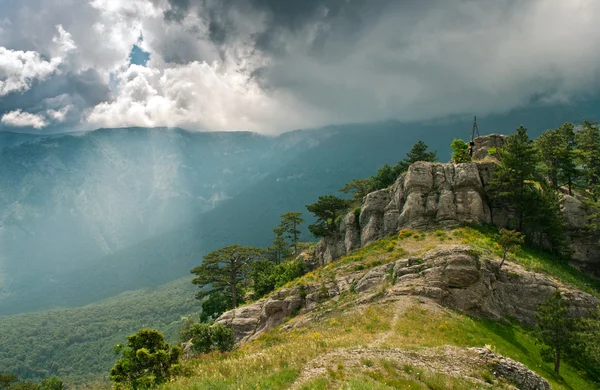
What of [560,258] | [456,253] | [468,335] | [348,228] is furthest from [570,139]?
[468,335]

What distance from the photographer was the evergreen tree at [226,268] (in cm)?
6425

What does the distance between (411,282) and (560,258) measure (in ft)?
87.9

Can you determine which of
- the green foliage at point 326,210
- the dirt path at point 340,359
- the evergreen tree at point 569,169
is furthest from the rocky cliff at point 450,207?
the dirt path at point 340,359

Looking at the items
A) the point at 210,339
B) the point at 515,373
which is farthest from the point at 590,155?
the point at 210,339

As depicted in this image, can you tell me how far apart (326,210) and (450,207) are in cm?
2270

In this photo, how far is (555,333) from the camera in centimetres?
2914

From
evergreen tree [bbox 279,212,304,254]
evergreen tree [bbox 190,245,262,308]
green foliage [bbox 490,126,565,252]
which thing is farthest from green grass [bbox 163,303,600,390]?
evergreen tree [bbox 279,212,304,254]

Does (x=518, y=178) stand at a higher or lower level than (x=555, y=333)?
higher

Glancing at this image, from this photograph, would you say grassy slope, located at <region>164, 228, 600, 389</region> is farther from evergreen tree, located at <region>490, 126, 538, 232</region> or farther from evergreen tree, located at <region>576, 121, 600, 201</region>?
evergreen tree, located at <region>576, 121, 600, 201</region>

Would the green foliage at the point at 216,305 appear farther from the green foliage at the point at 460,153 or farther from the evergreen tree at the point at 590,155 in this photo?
the evergreen tree at the point at 590,155

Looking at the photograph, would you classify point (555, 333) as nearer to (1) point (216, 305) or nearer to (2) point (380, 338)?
(2) point (380, 338)

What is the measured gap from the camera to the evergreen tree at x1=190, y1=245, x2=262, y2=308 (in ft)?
211

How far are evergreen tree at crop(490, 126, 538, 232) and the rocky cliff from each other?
1.95m

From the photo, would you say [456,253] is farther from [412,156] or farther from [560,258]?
[412,156]
